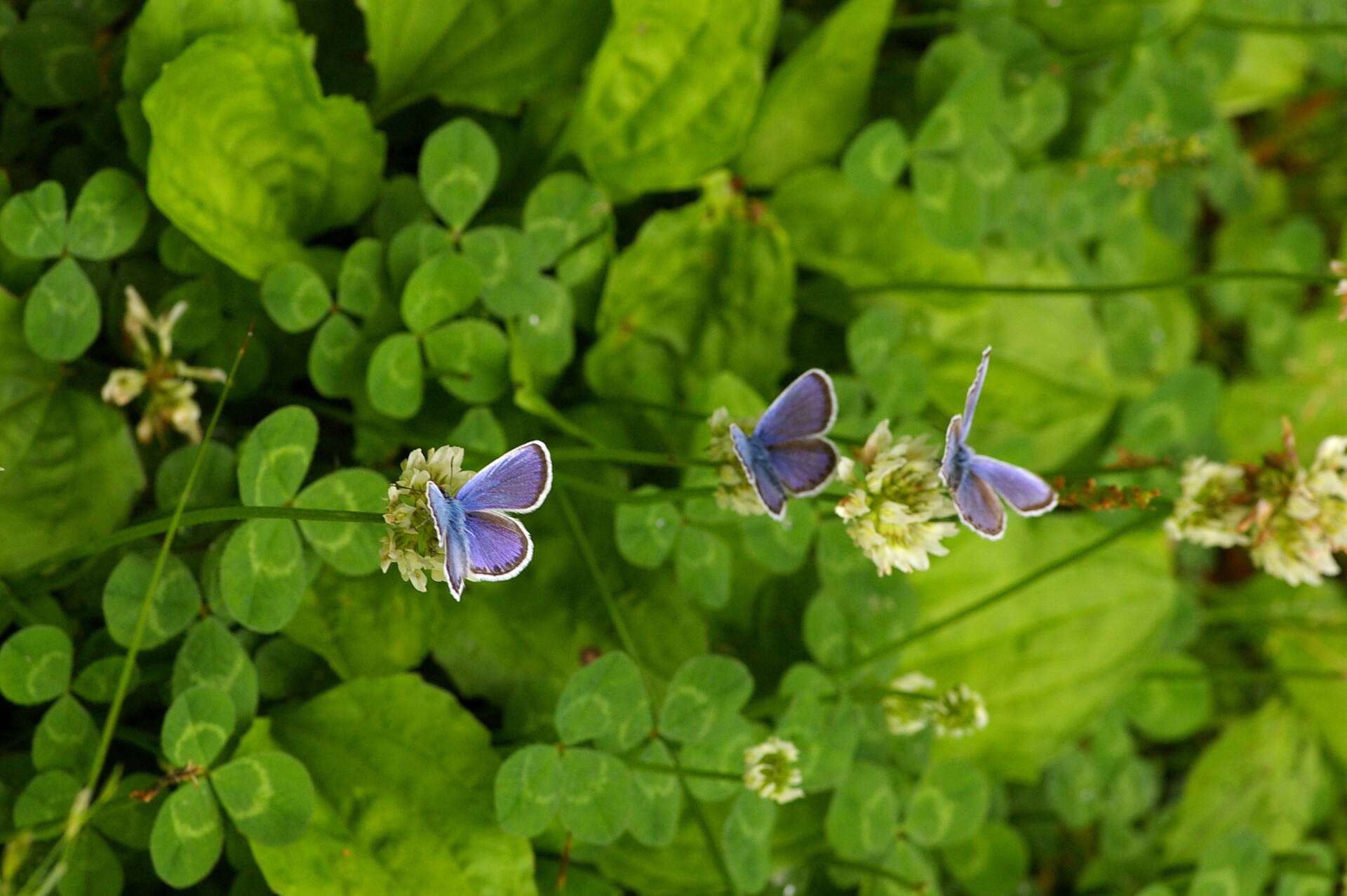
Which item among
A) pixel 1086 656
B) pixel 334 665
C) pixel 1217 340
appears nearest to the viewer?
pixel 334 665

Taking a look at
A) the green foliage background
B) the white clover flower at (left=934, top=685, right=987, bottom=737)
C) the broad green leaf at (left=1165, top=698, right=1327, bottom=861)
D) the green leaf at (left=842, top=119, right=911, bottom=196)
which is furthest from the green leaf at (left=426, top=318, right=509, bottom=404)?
the broad green leaf at (left=1165, top=698, right=1327, bottom=861)

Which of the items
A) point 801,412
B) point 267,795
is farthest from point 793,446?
point 267,795

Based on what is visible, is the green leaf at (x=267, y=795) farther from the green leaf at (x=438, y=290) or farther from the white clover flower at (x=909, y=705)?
the white clover flower at (x=909, y=705)

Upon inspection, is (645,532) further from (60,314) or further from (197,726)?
(60,314)

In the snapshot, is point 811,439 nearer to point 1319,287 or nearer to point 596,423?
point 596,423

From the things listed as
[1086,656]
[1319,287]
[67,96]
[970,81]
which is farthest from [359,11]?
[1319,287]

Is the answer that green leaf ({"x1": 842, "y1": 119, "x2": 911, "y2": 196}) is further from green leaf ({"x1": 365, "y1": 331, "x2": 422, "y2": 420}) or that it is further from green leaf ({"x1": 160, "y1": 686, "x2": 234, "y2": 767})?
green leaf ({"x1": 160, "y1": 686, "x2": 234, "y2": 767})

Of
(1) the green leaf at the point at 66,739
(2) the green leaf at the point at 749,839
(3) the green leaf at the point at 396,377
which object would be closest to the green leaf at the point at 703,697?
(2) the green leaf at the point at 749,839
